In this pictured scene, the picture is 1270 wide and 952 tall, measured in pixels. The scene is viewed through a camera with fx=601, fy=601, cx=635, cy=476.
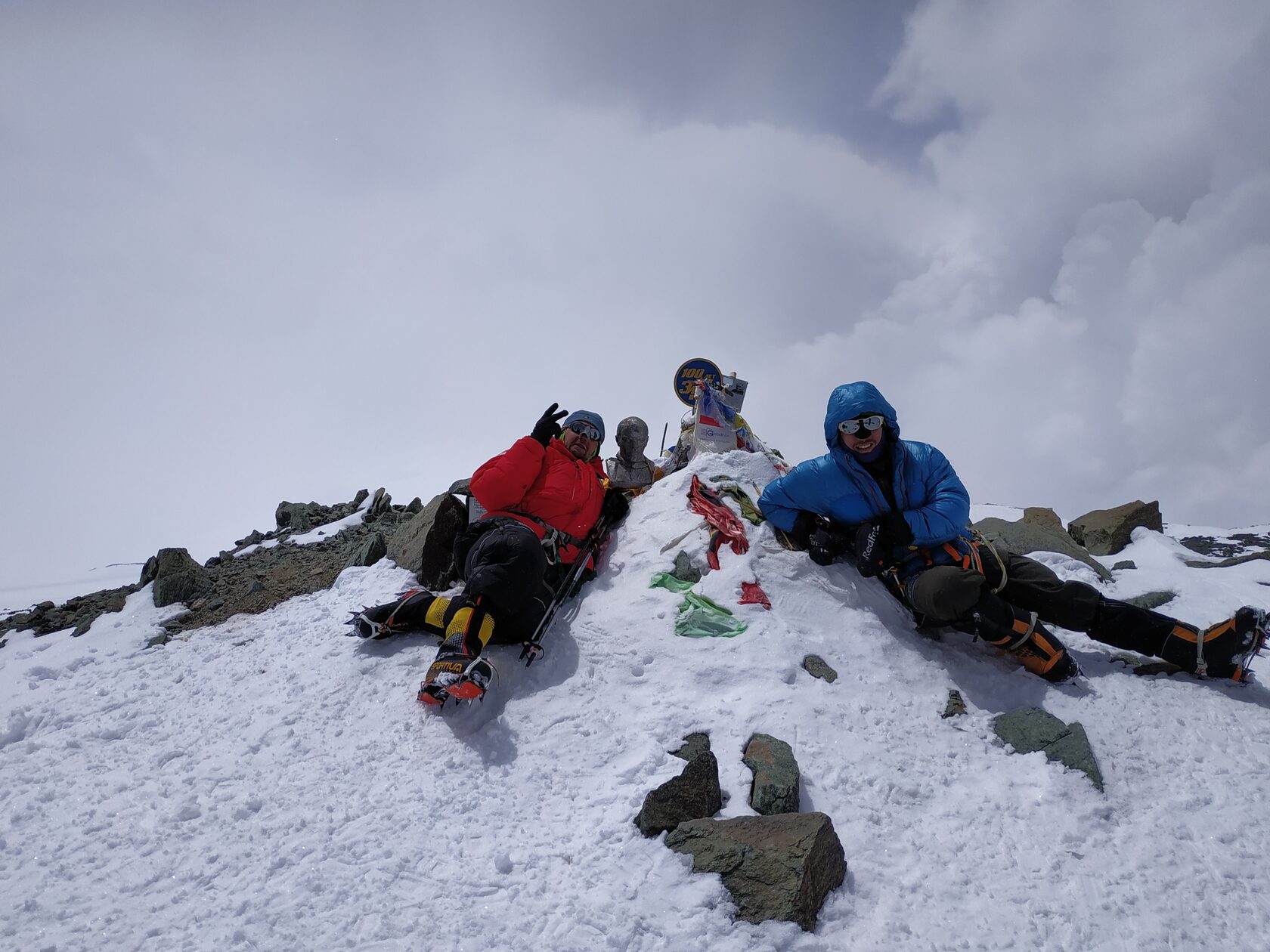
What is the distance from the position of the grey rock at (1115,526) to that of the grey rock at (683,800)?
24.6ft

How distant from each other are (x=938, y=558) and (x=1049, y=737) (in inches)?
61.7

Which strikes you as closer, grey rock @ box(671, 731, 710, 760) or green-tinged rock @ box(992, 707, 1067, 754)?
grey rock @ box(671, 731, 710, 760)

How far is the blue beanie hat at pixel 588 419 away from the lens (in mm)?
6637

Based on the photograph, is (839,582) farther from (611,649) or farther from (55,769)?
(55,769)

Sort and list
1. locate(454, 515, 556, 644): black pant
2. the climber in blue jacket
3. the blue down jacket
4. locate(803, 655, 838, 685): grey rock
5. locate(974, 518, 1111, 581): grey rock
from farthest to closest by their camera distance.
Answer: locate(974, 518, 1111, 581): grey rock
the blue down jacket
locate(454, 515, 556, 644): black pant
the climber in blue jacket
locate(803, 655, 838, 685): grey rock

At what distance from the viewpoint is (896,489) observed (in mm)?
5316

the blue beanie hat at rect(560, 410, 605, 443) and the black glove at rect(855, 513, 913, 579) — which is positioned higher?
the blue beanie hat at rect(560, 410, 605, 443)

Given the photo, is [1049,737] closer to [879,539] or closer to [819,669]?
[819,669]

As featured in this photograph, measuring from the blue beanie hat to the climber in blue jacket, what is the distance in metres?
1.95

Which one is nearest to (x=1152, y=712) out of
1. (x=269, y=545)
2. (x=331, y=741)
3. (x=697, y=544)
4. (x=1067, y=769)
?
(x=1067, y=769)

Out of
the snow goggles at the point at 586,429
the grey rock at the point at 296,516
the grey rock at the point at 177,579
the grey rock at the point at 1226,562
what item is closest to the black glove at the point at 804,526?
the snow goggles at the point at 586,429

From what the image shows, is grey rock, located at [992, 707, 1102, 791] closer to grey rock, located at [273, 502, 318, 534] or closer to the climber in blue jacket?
the climber in blue jacket

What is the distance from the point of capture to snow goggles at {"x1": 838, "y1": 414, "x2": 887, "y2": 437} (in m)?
5.20

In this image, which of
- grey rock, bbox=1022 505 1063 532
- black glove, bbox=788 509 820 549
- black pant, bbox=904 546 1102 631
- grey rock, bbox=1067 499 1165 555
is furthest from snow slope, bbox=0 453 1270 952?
grey rock, bbox=1022 505 1063 532
